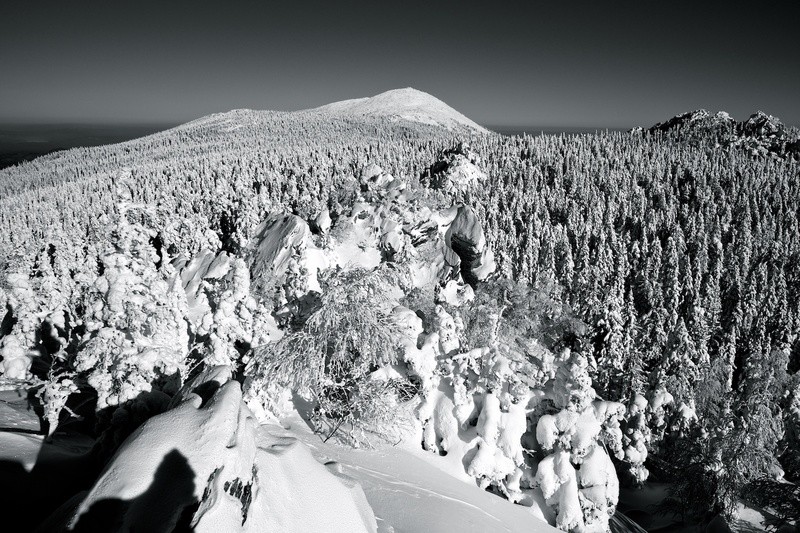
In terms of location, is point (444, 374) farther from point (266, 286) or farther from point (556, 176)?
point (556, 176)

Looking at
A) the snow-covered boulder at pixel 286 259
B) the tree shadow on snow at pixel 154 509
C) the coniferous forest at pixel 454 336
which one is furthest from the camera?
the snow-covered boulder at pixel 286 259

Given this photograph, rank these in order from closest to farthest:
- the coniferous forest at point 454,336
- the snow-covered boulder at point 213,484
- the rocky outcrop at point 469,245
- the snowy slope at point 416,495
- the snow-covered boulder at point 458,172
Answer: the snow-covered boulder at point 213,484, the snowy slope at point 416,495, the coniferous forest at point 454,336, the rocky outcrop at point 469,245, the snow-covered boulder at point 458,172

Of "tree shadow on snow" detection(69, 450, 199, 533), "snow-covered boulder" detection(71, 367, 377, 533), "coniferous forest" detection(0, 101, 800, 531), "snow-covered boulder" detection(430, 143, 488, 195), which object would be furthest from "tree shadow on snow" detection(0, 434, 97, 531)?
"snow-covered boulder" detection(430, 143, 488, 195)

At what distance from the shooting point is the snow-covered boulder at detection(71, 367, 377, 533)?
6.89 m

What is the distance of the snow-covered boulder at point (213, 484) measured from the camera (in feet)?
22.6

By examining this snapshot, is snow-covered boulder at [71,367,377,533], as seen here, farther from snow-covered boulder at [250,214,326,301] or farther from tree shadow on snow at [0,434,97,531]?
snow-covered boulder at [250,214,326,301]

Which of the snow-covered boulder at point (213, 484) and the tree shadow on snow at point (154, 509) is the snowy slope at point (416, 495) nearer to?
the snow-covered boulder at point (213, 484)

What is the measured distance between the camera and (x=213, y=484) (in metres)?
7.48

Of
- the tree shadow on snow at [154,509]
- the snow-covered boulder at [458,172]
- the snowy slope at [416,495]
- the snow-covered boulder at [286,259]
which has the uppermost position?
the snow-covered boulder at [458,172]

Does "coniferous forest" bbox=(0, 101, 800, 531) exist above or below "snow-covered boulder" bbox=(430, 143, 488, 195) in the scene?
below

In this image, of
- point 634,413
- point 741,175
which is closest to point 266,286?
point 634,413

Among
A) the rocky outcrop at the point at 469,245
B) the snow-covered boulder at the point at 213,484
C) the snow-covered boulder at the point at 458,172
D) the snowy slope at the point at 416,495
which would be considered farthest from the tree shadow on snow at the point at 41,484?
the snow-covered boulder at the point at 458,172

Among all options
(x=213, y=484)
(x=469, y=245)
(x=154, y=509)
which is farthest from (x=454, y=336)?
(x=469, y=245)

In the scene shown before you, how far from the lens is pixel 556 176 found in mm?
130000
